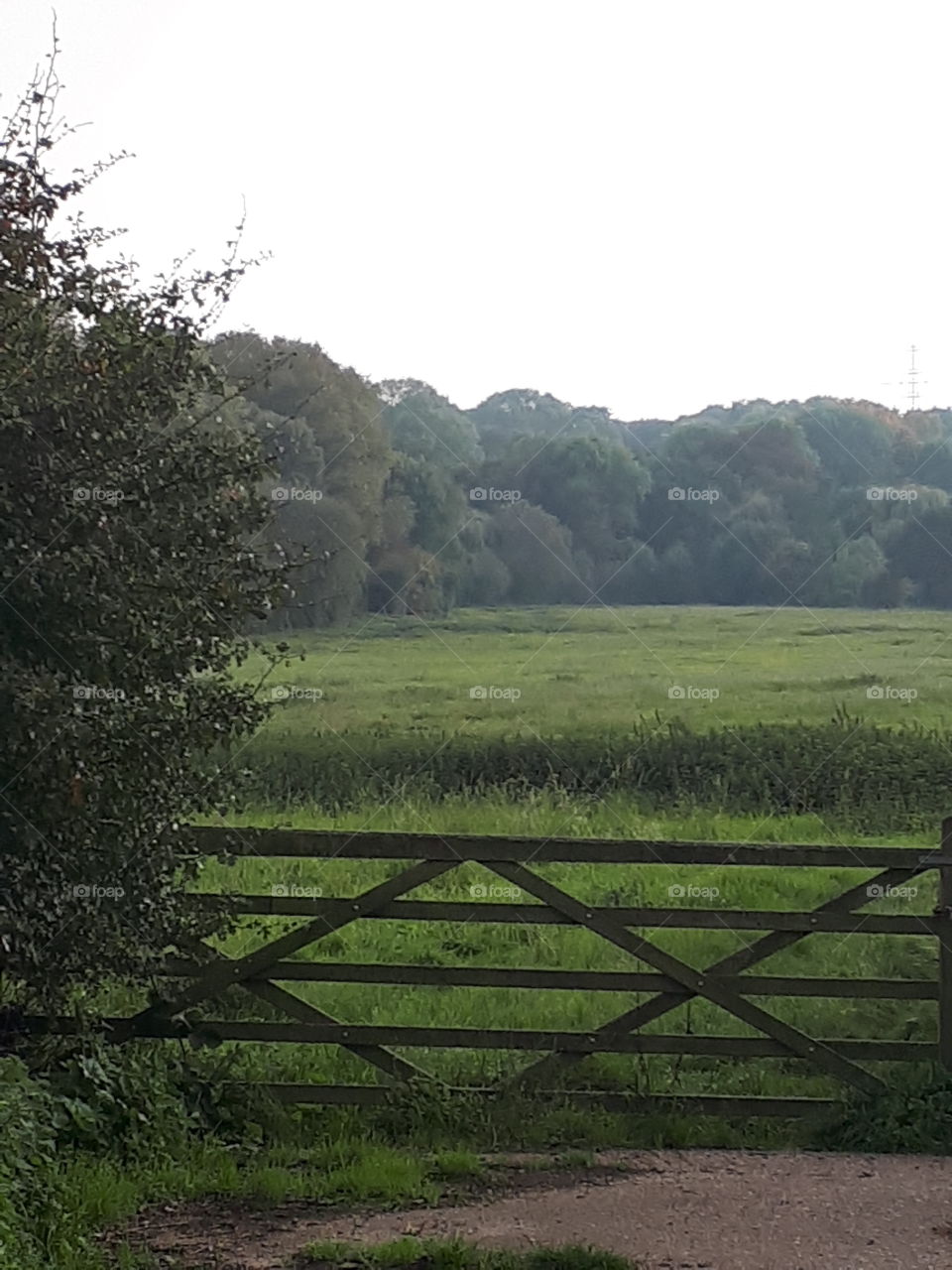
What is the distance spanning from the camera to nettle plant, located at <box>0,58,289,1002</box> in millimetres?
5281

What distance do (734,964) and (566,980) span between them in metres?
0.78

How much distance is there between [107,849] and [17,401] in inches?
73.5

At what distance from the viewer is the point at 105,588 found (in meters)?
5.46

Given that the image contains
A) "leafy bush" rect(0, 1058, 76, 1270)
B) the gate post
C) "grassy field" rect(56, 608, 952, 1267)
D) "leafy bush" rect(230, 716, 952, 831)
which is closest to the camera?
"leafy bush" rect(0, 1058, 76, 1270)

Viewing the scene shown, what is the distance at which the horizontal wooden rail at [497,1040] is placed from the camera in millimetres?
6305

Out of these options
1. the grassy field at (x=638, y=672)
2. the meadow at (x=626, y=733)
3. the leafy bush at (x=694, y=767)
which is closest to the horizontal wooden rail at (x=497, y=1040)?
the meadow at (x=626, y=733)

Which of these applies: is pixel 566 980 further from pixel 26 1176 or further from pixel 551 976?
pixel 26 1176

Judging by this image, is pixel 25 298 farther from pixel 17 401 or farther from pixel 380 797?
pixel 380 797

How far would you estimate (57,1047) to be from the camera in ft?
19.8

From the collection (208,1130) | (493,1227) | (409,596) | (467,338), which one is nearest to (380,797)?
(409,596)

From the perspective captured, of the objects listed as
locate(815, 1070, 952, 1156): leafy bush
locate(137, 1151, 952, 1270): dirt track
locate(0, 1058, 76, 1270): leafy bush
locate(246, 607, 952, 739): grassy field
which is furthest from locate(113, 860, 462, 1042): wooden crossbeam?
locate(246, 607, 952, 739): grassy field

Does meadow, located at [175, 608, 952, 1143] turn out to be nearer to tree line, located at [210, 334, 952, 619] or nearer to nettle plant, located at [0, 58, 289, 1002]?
tree line, located at [210, 334, 952, 619]

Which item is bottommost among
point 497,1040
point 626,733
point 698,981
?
point 497,1040

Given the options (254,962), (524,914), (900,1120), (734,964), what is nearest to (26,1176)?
(254,962)
